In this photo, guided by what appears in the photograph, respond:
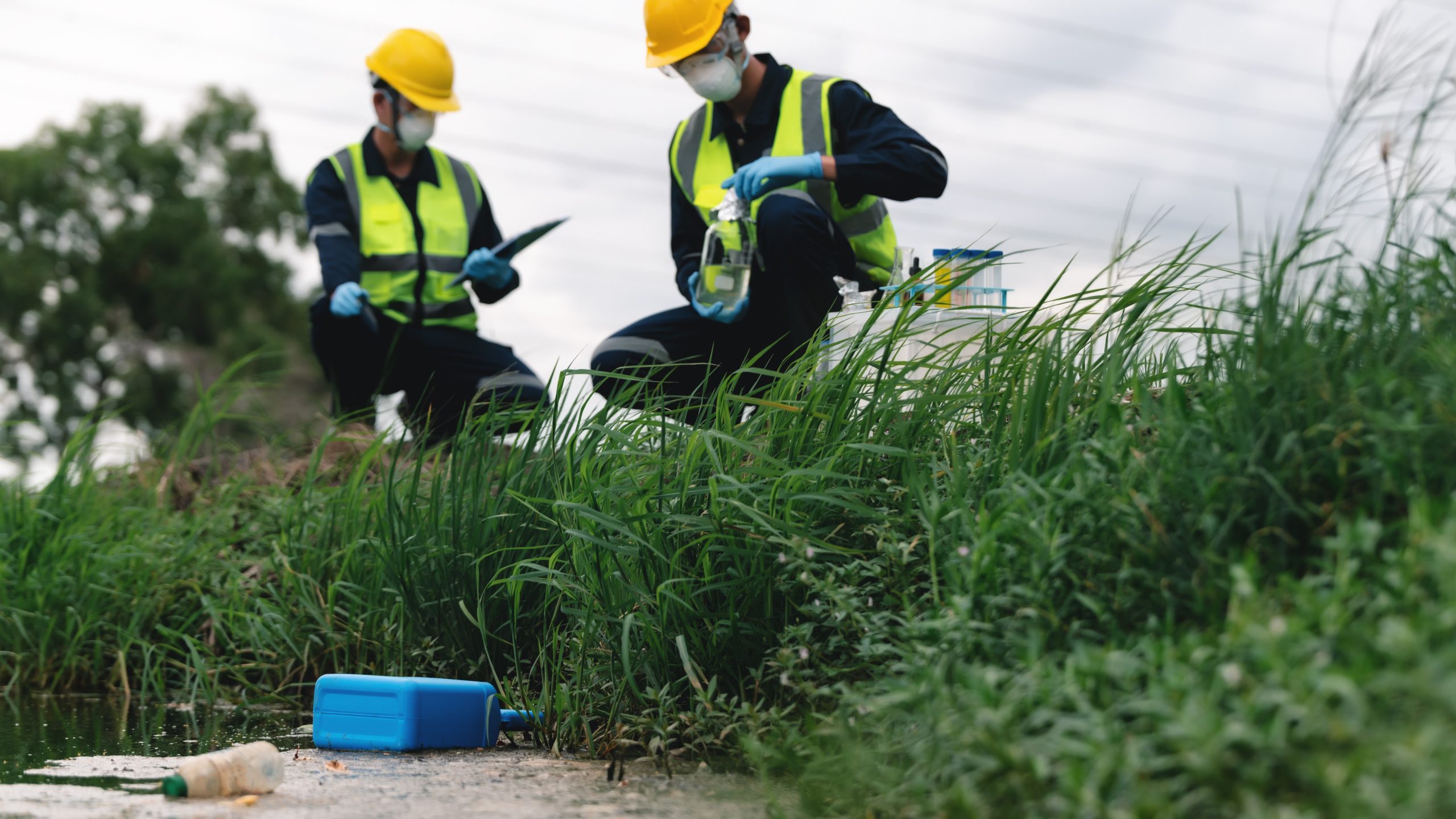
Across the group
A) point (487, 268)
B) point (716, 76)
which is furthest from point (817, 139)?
point (487, 268)

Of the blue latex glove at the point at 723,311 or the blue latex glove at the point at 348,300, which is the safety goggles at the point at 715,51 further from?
the blue latex glove at the point at 348,300

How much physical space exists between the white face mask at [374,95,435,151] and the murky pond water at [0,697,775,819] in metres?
3.35

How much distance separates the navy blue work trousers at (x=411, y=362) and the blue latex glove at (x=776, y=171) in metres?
1.80

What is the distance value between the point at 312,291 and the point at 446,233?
75.9ft

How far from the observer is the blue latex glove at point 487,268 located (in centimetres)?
561

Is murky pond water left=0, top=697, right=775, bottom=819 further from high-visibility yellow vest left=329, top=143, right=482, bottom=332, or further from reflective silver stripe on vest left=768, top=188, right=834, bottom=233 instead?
high-visibility yellow vest left=329, top=143, right=482, bottom=332

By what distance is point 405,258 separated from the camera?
228 inches

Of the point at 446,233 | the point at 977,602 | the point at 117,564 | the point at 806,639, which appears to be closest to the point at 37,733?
the point at 117,564

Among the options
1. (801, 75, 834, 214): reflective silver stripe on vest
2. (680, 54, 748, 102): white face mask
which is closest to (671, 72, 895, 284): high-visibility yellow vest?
(801, 75, 834, 214): reflective silver stripe on vest

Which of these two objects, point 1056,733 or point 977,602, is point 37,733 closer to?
point 977,602

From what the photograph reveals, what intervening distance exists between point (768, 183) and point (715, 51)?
0.61 m

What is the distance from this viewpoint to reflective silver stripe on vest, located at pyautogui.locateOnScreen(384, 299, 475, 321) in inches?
228

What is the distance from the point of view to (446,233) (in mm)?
5883

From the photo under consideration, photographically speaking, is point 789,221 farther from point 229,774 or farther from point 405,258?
point 229,774
